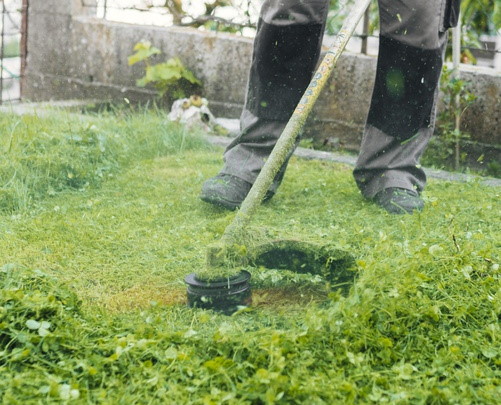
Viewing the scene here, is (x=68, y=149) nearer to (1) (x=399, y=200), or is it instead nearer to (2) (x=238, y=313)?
(1) (x=399, y=200)

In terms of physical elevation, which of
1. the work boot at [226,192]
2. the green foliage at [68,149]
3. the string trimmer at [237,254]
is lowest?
the green foliage at [68,149]

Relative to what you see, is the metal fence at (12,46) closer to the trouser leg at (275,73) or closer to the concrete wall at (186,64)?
the concrete wall at (186,64)

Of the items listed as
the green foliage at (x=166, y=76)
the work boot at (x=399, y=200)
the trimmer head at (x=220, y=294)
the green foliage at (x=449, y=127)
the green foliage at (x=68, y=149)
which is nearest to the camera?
the trimmer head at (x=220, y=294)

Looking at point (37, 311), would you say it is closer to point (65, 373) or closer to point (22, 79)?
point (65, 373)

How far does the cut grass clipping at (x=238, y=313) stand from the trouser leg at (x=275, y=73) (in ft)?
0.81

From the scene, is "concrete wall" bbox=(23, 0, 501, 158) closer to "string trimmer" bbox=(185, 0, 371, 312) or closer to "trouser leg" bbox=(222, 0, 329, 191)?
"trouser leg" bbox=(222, 0, 329, 191)

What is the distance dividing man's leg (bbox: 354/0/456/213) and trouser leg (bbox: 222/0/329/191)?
30 centimetres

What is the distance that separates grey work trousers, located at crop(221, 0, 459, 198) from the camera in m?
3.26

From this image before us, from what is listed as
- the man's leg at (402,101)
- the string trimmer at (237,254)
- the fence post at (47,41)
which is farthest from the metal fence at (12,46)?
the string trimmer at (237,254)

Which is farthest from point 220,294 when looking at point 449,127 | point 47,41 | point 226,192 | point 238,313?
point 47,41

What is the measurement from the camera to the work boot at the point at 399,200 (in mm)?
3191

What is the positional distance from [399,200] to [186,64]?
8.89ft

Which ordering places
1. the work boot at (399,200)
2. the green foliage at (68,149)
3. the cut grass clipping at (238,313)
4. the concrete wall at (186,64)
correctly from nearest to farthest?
the cut grass clipping at (238,313)
the work boot at (399,200)
the green foliage at (68,149)
the concrete wall at (186,64)

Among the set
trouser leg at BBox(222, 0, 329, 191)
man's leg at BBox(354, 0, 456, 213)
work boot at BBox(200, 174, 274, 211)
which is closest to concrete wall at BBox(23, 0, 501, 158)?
man's leg at BBox(354, 0, 456, 213)
